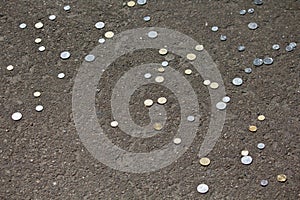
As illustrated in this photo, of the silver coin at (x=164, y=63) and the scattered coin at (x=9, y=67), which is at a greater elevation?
the silver coin at (x=164, y=63)

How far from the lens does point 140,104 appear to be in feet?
6.64

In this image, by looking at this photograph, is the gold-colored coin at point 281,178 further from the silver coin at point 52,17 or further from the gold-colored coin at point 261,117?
the silver coin at point 52,17

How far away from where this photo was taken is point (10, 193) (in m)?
1.83

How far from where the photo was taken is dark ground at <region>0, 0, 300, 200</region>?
181 centimetres

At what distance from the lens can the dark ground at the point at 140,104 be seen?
5.95 feet

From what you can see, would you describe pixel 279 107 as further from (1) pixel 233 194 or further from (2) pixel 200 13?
(2) pixel 200 13

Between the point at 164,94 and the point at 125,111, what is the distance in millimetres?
146

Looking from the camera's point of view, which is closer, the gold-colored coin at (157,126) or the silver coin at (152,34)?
the gold-colored coin at (157,126)

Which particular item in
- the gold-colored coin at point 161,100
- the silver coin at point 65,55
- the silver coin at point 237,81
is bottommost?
the gold-colored coin at point 161,100

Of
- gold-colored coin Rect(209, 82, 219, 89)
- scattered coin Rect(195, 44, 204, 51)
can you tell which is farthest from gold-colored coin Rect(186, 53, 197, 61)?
gold-colored coin Rect(209, 82, 219, 89)

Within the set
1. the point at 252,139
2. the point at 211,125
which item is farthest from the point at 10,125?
the point at 252,139

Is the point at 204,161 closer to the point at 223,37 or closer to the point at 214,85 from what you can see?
the point at 214,85

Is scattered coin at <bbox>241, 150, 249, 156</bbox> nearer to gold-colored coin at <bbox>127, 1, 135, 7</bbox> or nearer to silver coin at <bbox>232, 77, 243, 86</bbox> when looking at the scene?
silver coin at <bbox>232, 77, 243, 86</bbox>

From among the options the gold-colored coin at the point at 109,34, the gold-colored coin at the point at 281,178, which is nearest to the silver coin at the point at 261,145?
the gold-colored coin at the point at 281,178
